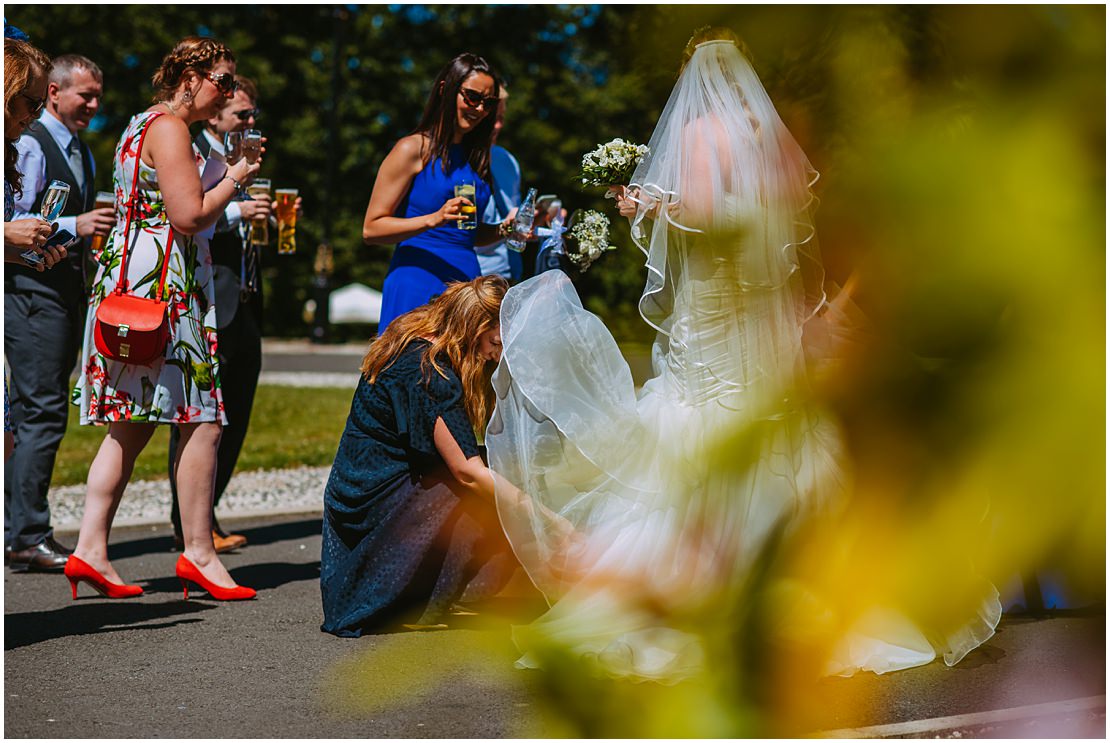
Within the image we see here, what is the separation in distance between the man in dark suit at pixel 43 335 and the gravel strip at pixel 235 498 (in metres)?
1.24

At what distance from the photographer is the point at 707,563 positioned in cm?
116

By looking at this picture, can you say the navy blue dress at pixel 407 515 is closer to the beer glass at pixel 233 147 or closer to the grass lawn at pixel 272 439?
the beer glass at pixel 233 147

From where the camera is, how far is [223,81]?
15.9 ft

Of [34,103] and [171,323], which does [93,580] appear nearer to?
[171,323]

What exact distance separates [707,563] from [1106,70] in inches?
23.3

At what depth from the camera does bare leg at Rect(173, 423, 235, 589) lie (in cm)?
493

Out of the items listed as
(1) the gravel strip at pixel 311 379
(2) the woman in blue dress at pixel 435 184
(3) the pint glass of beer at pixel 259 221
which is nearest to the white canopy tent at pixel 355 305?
(1) the gravel strip at pixel 311 379

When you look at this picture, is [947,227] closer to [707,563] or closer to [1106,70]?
[1106,70]

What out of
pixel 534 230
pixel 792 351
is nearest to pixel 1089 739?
pixel 792 351

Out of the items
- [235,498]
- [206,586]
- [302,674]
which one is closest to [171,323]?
[206,586]

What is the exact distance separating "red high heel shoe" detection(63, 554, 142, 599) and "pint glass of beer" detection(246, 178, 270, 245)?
1557 mm

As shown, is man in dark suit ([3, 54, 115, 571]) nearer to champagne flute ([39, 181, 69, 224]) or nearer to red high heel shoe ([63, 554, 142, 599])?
red high heel shoe ([63, 554, 142, 599])

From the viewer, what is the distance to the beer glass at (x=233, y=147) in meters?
5.06

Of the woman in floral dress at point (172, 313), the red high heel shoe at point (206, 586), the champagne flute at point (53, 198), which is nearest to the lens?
the champagne flute at point (53, 198)
